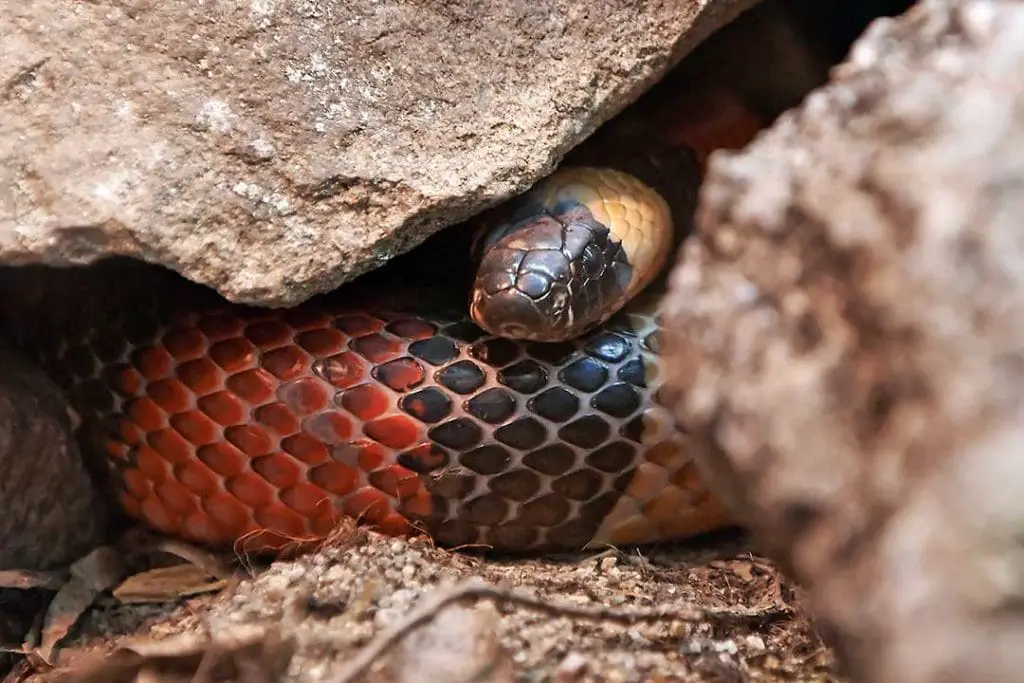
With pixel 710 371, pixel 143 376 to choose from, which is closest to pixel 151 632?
pixel 143 376

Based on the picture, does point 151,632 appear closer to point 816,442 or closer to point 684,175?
point 816,442

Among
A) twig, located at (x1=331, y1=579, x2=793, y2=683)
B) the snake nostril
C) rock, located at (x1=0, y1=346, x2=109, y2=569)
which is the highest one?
the snake nostril

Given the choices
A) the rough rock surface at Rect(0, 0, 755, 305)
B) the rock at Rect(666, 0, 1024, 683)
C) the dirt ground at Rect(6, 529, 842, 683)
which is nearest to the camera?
the rock at Rect(666, 0, 1024, 683)

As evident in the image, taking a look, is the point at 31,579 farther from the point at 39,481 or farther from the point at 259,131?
the point at 259,131

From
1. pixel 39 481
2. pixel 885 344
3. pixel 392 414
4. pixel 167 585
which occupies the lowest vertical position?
pixel 167 585

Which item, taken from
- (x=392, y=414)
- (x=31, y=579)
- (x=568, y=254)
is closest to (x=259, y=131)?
(x=392, y=414)

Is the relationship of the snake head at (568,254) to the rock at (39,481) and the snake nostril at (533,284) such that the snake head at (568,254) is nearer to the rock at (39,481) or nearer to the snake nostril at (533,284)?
the snake nostril at (533,284)

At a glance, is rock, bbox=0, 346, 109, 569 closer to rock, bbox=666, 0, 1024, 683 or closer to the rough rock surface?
the rough rock surface

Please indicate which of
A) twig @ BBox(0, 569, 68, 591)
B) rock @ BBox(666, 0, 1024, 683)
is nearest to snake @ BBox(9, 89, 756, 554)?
twig @ BBox(0, 569, 68, 591)
